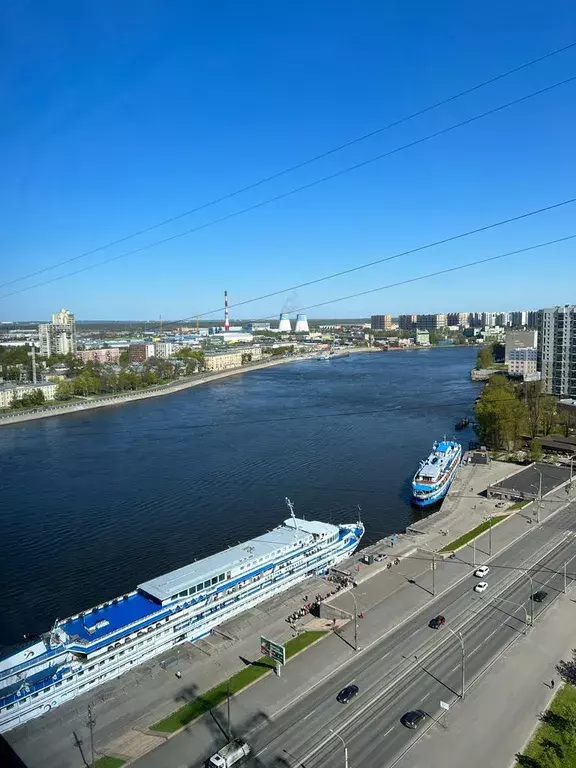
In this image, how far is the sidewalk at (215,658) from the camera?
4023mm

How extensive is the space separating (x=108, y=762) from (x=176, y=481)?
7100 mm

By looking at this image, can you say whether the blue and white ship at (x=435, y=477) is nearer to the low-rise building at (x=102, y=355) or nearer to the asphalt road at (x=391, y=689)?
the asphalt road at (x=391, y=689)

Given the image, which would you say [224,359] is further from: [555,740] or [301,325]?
[301,325]

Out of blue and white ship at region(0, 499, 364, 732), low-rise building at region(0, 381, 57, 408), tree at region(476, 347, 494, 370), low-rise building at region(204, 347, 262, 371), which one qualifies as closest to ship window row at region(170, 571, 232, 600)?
blue and white ship at region(0, 499, 364, 732)

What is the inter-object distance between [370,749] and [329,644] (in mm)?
1286

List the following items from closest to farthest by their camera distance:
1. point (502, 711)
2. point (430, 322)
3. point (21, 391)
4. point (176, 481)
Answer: point (502, 711), point (176, 481), point (21, 391), point (430, 322)

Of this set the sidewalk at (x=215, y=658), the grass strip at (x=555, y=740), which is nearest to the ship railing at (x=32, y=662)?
the sidewalk at (x=215, y=658)

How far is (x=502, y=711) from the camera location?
13.2ft

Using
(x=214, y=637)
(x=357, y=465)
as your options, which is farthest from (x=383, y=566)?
(x=357, y=465)

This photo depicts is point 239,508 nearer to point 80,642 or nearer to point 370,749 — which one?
point 80,642

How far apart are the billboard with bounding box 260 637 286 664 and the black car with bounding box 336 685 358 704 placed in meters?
0.53

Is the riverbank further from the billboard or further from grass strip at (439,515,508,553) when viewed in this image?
the billboard

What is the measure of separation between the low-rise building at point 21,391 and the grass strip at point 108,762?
17.9 metres

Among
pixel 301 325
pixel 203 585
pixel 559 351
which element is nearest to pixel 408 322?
pixel 301 325
